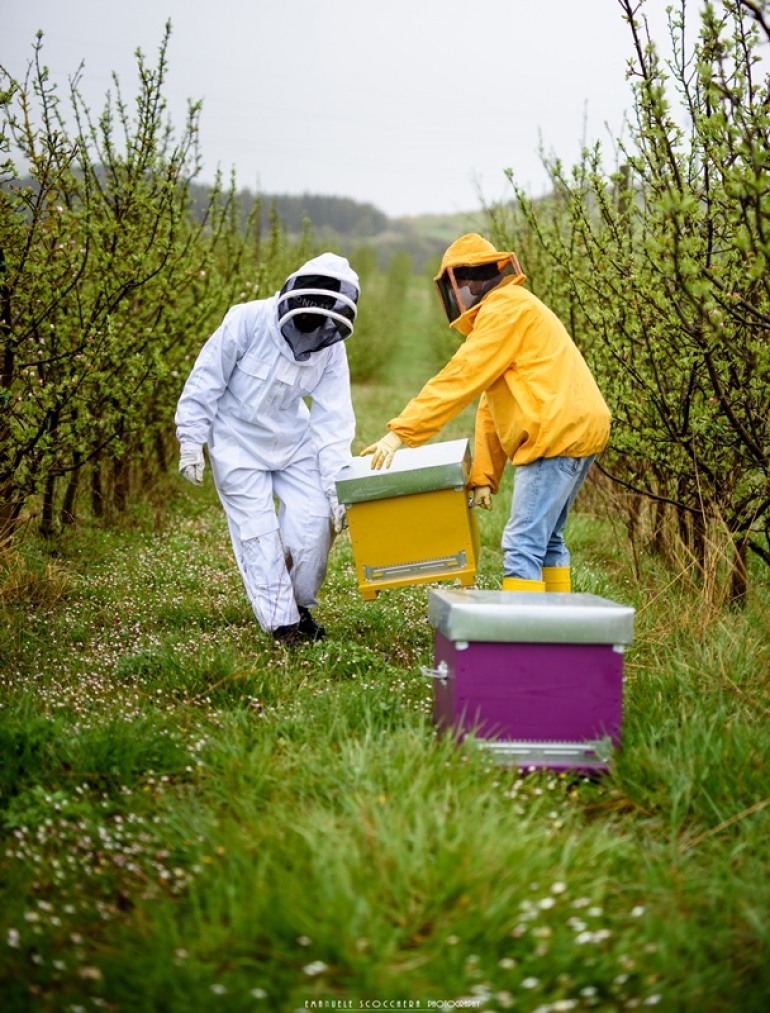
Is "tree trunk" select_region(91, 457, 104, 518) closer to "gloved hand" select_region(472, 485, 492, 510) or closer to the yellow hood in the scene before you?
"gloved hand" select_region(472, 485, 492, 510)

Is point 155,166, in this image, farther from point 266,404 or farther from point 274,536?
point 274,536

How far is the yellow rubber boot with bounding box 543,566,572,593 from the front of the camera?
4.98 metres

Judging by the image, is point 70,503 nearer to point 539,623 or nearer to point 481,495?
point 481,495

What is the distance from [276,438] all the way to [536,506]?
151cm

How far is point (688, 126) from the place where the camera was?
4801 millimetres

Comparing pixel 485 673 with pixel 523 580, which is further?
pixel 523 580

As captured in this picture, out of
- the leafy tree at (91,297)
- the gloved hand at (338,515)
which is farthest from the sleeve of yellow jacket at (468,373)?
the leafy tree at (91,297)

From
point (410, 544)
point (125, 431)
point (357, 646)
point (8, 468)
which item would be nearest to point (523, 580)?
point (410, 544)

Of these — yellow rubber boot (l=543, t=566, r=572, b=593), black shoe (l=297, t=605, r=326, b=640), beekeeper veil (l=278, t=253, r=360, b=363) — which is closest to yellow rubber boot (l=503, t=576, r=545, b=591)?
yellow rubber boot (l=543, t=566, r=572, b=593)

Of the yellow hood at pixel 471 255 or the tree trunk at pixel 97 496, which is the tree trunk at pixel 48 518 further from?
the yellow hood at pixel 471 255

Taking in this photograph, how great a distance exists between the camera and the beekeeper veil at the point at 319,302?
183 inches

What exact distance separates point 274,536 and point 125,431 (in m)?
2.61

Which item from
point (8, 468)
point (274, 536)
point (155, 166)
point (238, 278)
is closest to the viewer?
point (274, 536)

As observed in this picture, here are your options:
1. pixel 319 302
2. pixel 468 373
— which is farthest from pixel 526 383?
pixel 319 302
